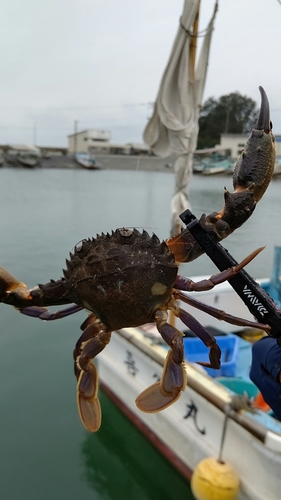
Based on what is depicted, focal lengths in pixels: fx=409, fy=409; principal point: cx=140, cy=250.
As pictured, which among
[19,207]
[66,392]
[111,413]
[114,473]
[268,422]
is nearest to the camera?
[268,422]

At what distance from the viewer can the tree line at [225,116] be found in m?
12.7

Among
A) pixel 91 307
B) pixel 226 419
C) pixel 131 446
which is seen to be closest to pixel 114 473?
pixel 131 446

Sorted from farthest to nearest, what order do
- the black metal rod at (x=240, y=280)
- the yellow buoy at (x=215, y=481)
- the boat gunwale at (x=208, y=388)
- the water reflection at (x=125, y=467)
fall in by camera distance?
the water reflection at (x=125, y=467) → the yellow buoy at (x=215, y=481) → the boat gunwale at (x=208, y=388) → the black metal rod at (x=240, y=280)

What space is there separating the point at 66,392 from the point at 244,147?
5.94 metres

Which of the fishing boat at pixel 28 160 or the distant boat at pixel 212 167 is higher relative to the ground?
the distant boat at pixel 212 167

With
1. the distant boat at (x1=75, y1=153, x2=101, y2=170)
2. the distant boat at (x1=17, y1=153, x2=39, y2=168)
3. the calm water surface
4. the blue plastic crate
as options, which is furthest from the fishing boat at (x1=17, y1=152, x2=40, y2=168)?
the blue plastic crate

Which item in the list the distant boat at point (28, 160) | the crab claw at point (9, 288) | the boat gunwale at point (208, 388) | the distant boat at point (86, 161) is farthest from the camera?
the distant boat at point (28, 160)

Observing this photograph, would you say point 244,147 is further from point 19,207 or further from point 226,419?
point 19,207

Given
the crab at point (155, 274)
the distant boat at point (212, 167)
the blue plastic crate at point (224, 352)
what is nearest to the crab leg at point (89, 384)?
the crab at point (155, 274)

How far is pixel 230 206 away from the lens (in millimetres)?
1870

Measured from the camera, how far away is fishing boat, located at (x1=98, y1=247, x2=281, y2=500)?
4.00 metres

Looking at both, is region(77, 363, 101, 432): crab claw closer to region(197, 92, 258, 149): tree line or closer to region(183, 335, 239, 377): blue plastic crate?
region(183, 335, 239, 377): blue plastic crate

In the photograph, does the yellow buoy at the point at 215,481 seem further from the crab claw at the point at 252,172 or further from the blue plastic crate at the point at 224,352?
the crab claw at the point at 252,172

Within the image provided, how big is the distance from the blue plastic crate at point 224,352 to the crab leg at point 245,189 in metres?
3.79
